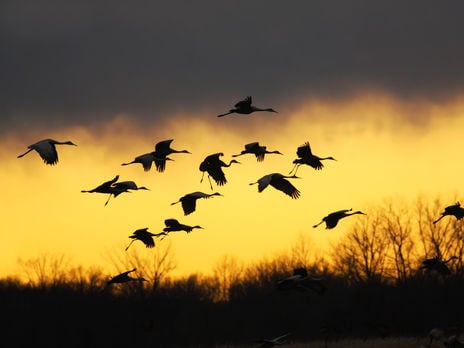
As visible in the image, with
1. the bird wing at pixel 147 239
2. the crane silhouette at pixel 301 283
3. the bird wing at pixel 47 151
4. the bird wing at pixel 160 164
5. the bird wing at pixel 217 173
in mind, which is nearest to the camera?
the crane silhouette at pixel 301 283

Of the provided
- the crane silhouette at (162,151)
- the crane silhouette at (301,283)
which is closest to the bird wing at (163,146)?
the crane silhouette at (162,151)

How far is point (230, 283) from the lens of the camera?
99438 mm

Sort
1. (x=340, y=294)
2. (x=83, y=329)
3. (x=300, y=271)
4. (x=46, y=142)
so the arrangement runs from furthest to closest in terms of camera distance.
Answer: (x=340, y=294) → (x=83, y=329) → (x=46, y=142) → (x=300, y=271)

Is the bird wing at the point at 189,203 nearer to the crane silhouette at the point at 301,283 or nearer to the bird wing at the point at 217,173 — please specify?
the bird wing at the point at 217,173

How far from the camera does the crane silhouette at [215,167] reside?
24.6 metres

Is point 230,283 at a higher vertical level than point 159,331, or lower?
higher

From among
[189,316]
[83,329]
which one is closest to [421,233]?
[189,316]

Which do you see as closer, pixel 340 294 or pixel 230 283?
pixel 340 294

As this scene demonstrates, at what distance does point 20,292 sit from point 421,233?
90.1ft

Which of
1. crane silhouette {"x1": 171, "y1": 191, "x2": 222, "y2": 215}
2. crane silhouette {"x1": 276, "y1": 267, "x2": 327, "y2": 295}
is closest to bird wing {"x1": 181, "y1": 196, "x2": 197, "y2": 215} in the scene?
crane silhouette {"x1": 171, "y1": 191, "x2": 222, "y2": 215}

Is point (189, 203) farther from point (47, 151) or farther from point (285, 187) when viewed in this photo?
point (47, 151)

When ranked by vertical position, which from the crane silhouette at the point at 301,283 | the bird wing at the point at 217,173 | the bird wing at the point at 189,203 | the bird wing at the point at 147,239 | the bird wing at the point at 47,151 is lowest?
the crane silhouette at the point at 301,283

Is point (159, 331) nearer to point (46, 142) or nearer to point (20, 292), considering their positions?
point (20, 292)

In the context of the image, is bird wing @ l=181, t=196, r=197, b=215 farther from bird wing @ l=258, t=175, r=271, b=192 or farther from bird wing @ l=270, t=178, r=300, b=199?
bird wing @ l=258, t=175, r=271, b=192
